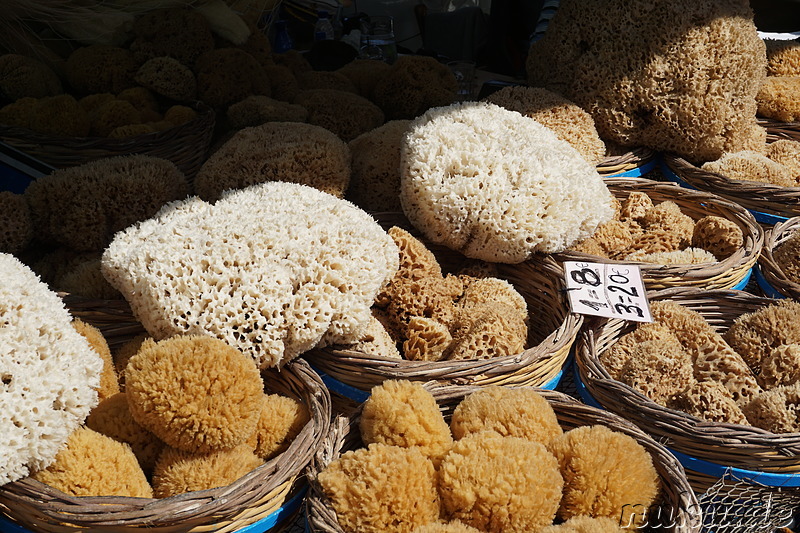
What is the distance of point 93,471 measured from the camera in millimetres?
1188

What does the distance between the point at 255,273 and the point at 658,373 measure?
1012mm

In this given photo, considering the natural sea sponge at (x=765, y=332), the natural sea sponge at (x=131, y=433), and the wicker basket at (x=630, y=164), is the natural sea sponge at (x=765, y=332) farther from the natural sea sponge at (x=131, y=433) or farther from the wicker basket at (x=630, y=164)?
the natural sea sponge at (x=131, y=433)

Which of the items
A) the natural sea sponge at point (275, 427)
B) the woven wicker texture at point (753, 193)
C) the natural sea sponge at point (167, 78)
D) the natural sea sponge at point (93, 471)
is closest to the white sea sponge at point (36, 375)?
the natural sea sponge at point (93, 471)

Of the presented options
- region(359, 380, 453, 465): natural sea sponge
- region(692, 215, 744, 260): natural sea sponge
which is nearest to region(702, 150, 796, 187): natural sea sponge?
region(692, 215, 744, 260): natural sea sponge

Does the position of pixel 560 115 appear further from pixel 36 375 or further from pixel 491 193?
pixel 36 375

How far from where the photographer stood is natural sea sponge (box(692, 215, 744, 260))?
7.36 feet

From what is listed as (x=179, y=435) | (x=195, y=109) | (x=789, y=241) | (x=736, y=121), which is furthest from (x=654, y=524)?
(x=195, y=109)

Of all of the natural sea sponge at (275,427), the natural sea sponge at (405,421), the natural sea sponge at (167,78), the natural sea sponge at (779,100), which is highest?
the natural sea sponge at (167,78)

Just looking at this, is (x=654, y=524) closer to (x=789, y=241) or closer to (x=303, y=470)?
(x=303, y=470)

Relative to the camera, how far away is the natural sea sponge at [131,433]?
→ 1.29 meters

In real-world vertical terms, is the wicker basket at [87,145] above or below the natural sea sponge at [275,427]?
above

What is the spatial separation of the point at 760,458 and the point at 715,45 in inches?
70.4

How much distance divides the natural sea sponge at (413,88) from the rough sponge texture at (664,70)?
481 millimetres

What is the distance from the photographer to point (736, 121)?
8.80 feet
